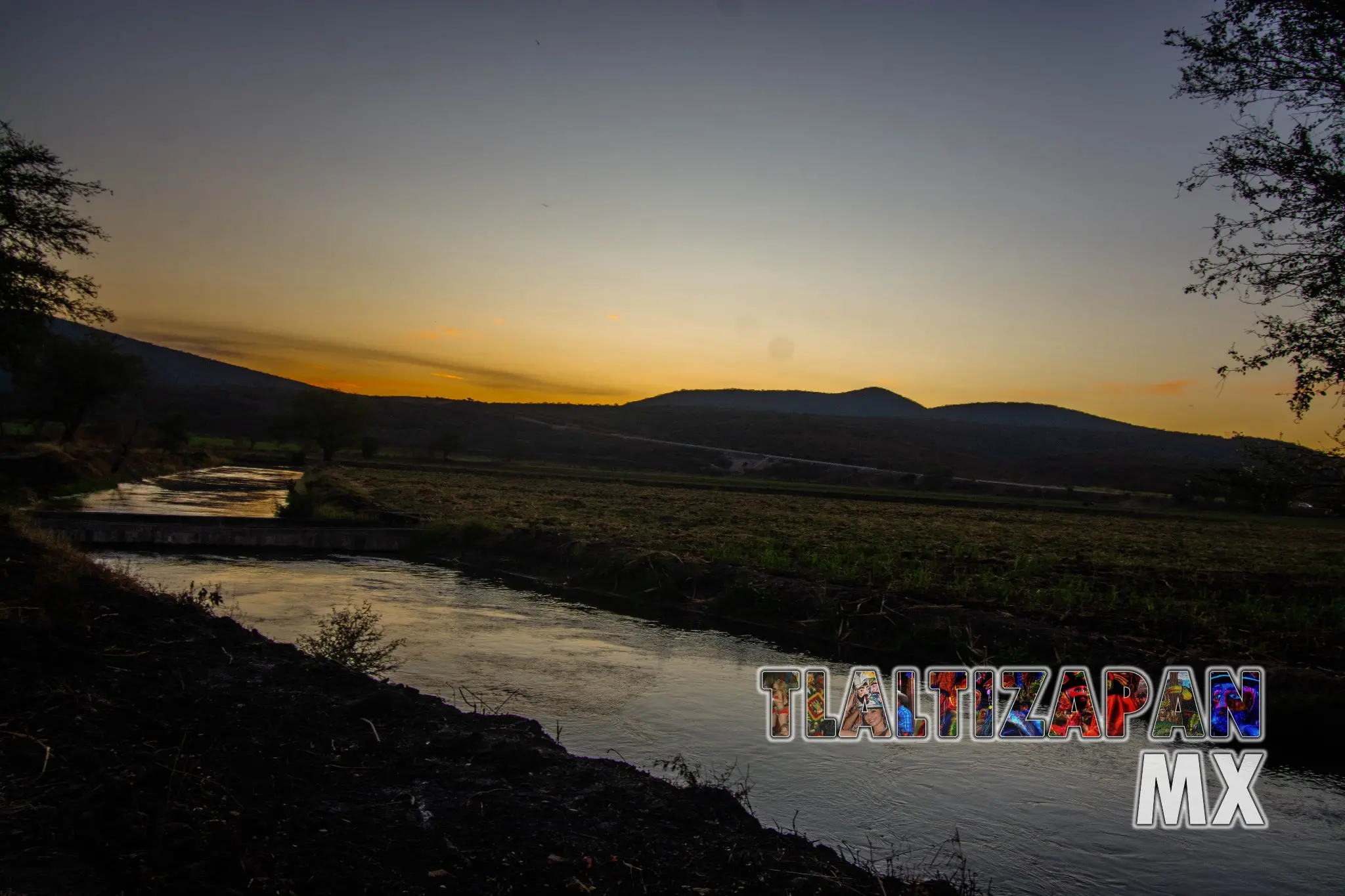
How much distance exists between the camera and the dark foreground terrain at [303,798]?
22.2ft

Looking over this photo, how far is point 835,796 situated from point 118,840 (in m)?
8.01

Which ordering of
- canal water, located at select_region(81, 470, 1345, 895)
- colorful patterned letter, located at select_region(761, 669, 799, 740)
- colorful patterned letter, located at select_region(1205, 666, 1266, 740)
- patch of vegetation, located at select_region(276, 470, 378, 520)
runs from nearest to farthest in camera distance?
canal water, located at select_region(81, 470, 1345, 895) < colorful patterned letter, located at select_region(761, 669, 799, 740) < colorful patterned letter, located at select_region(1205, 666, 1266, 740) < patch of vegetation, located at select_region(276, 470, 378, 520)

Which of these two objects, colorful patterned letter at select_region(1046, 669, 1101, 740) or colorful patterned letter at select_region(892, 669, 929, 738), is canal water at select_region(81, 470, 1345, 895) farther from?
colorful patterned letter at select_region(1046, 669, 1101, 740)

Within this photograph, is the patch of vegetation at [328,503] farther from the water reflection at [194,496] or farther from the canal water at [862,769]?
the canal water at [862,769]

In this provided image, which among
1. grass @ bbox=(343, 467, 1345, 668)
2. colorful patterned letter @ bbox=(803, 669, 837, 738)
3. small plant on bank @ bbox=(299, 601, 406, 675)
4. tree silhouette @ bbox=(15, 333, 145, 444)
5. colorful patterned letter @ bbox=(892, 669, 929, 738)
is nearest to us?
colorful patterned letter @ bbox=(803, 669, 837, 738)

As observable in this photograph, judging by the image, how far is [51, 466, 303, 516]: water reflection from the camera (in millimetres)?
41094

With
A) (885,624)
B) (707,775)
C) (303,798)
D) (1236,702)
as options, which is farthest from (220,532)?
(1236,702)

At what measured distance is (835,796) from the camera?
11.5 m

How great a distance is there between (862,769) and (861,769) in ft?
0.10

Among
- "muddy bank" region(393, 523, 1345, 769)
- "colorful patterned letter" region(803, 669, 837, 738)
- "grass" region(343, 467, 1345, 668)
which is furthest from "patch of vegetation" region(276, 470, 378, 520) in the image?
"colorful patterned letter" region(803, 669, 837, 738)

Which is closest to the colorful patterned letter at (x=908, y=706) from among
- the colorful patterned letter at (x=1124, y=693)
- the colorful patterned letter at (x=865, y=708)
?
the colorful patterned letter at (x=865, y=708)

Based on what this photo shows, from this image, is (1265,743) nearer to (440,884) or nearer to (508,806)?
(508,806)

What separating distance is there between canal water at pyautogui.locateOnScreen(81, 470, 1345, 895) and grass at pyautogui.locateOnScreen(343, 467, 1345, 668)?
5849 millimetres

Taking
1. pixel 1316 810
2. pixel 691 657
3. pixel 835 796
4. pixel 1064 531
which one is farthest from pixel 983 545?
pixel 835 796
